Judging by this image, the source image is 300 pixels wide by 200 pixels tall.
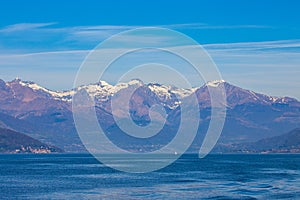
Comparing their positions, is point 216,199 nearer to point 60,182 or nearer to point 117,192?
point 117,192

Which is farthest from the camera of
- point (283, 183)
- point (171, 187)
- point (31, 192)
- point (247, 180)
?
point (247, 180)

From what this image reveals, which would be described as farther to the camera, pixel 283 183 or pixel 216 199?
pixel 283 183

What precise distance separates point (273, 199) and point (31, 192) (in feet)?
185

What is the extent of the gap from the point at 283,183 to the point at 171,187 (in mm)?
33896

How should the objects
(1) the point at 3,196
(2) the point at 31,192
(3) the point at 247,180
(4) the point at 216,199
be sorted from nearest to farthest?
(4) the point at 216,199, (1) the point at 3,196, (2) the point at 31,192, (3) the point at 247,180

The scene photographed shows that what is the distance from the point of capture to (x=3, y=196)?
145625 millimetres

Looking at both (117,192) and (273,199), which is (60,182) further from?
(273,199)

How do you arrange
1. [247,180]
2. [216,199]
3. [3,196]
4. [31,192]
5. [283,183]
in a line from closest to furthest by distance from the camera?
[216,199] → [3,196] → [31,192] → [283,183] → [247,180]

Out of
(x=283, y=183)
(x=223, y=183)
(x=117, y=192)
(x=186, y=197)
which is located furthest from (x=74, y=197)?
(x=283, y=183)

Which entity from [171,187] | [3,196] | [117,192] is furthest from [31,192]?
[171,187]

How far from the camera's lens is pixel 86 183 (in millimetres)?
182375

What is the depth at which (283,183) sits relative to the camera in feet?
590

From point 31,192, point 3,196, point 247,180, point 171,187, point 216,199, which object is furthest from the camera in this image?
point 247,180

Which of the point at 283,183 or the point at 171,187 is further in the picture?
the point at 283,183
